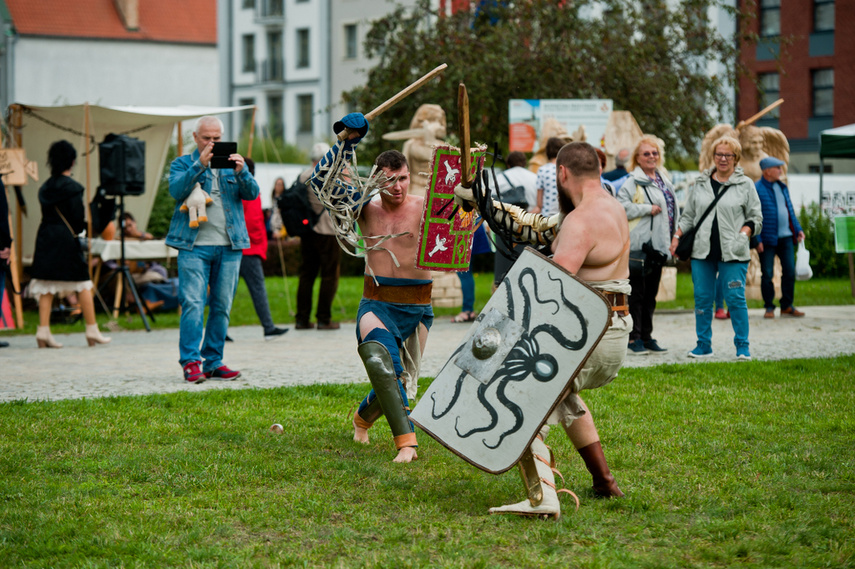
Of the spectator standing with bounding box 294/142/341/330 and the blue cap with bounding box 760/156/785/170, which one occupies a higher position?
the blue cap with bounding box 760/156/785/170

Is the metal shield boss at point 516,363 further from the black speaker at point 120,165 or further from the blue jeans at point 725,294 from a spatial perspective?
the black speaker at point 120,165

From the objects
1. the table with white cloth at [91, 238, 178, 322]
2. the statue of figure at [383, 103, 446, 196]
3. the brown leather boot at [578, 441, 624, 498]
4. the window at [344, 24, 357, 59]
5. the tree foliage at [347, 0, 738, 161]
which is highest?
the window at [344, 24, 357, 59]

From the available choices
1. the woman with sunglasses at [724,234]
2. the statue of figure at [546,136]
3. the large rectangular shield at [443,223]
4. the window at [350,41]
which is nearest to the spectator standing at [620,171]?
the woman with sunglasses at [724,234]

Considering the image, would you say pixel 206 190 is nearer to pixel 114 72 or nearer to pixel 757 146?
pixel 757 146

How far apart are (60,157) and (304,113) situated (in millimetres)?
46242

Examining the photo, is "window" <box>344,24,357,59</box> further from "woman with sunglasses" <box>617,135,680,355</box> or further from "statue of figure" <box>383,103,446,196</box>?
"woman with sunglasses" <box>617,135,680,355</box>

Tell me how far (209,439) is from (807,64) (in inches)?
1462

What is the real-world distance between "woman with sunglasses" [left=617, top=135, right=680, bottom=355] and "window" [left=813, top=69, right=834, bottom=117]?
31.5m

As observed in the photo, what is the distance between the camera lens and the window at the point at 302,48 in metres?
55.0

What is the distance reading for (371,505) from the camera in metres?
4.62

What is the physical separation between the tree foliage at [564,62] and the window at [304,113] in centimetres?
3324

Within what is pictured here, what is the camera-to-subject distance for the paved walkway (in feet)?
26.7

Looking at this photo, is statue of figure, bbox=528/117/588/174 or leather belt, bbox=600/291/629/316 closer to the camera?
leather belt, bbox=600/291/629/316

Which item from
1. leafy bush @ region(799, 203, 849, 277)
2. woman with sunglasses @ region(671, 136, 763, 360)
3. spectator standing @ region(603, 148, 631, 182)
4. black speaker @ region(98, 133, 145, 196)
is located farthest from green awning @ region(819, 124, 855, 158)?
black speaker @ region(98, 133, 145, 196)
